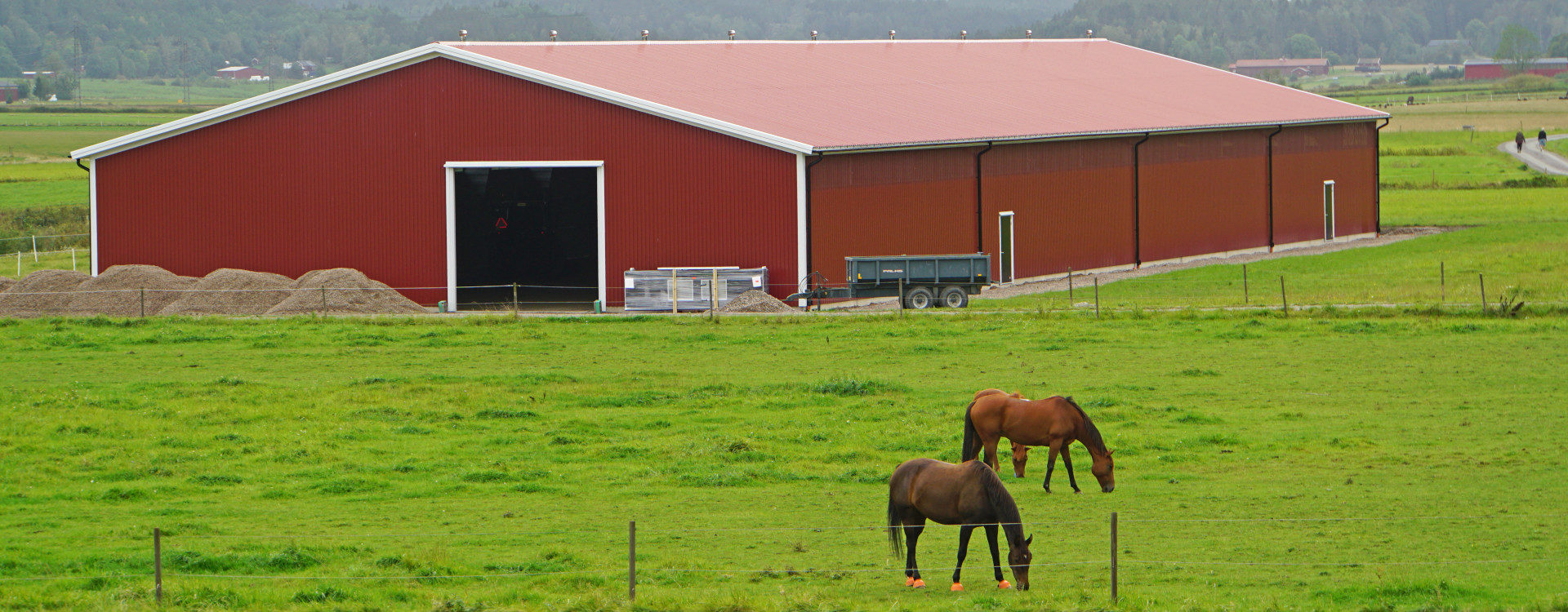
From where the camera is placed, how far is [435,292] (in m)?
40.6

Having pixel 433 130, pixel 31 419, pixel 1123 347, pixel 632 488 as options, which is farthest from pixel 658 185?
pixel 632 488

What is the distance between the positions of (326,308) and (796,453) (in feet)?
65.6

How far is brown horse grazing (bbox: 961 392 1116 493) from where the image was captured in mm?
18594

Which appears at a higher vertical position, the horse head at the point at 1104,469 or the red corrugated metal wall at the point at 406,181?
the red corrugated metal wall at the point at 406,181

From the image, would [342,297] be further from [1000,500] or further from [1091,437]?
[1000,500]

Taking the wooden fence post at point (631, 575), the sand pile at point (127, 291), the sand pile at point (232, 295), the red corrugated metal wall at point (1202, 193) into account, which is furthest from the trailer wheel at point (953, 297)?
the wooden fence post at point (631, 575)

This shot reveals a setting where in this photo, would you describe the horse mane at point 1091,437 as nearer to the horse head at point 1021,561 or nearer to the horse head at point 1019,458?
the horse head at point 1019,458

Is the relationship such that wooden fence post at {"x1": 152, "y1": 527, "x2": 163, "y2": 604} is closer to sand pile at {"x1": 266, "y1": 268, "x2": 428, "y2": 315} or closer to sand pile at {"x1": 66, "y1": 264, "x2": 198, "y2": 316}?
sand pile at {"x1": 266, "y1": 268, "x2": 428, "y2": 315}

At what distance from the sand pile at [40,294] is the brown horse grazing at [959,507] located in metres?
29.9

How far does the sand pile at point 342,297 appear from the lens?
38.1 meters

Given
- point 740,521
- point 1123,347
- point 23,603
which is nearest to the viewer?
point 23,603

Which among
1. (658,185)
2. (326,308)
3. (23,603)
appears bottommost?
(23,603)

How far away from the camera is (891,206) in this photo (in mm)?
40688

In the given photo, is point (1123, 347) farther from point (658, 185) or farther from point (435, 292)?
point (435, 292)
